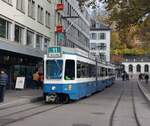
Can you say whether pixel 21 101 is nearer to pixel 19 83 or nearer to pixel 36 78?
pixel 19 83

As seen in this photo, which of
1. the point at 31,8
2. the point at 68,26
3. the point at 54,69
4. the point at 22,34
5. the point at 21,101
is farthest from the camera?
the point at 68,26

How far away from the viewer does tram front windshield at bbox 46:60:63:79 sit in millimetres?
27844

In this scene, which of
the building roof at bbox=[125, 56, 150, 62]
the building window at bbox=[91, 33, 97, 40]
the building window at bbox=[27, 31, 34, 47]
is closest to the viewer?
the building window at bbox=[27, 31, 34, 47]

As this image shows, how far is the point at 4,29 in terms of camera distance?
120 feet

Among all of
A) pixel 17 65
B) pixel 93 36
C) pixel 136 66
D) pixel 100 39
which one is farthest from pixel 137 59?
pixel 17 65

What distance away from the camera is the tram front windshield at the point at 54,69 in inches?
1096

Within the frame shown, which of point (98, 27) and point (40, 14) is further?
point (98, 27)

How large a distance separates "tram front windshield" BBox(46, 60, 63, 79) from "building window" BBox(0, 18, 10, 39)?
28.9 ft

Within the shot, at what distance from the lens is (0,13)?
3478 centimetres

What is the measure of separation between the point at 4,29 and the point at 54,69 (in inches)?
385

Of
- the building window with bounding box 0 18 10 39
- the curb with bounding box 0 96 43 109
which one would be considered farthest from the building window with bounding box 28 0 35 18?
the curb with bounding box 0 96 43 109

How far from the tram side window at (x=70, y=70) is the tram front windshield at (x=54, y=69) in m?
0.36

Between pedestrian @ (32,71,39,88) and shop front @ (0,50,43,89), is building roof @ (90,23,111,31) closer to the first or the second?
shop front @ (0,50,43,89)

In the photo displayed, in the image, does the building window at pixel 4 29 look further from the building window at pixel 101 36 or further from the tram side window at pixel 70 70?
the building window at pixel 101 36
